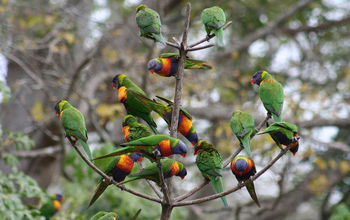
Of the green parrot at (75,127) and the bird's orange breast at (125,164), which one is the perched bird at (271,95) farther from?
the green parrot at (75,127)

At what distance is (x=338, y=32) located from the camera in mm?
8086

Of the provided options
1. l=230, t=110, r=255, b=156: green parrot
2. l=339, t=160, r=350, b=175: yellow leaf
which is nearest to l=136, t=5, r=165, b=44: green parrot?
l=230, t=110, r=255, b=156: green parrot

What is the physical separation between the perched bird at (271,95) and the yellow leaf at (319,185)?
4.92 metres

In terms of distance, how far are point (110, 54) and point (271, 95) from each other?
4.51 m

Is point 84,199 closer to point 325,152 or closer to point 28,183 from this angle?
point 28,183

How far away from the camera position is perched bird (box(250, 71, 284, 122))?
7.13 feet

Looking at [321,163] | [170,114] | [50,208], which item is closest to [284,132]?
[170,114]

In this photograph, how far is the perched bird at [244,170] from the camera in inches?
74.9

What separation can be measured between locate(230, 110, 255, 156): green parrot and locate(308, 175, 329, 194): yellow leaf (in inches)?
203

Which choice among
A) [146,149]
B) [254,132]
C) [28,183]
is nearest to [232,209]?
[28,183]

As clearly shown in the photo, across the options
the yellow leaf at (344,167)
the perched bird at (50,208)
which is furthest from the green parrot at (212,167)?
the yellow leaf at (344,167)

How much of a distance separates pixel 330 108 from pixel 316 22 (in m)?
1.68

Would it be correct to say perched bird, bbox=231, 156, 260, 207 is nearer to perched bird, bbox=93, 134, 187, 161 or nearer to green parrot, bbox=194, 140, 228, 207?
green parrot, bbox=194, 140, 228, 207

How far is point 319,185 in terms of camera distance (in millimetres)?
6910
